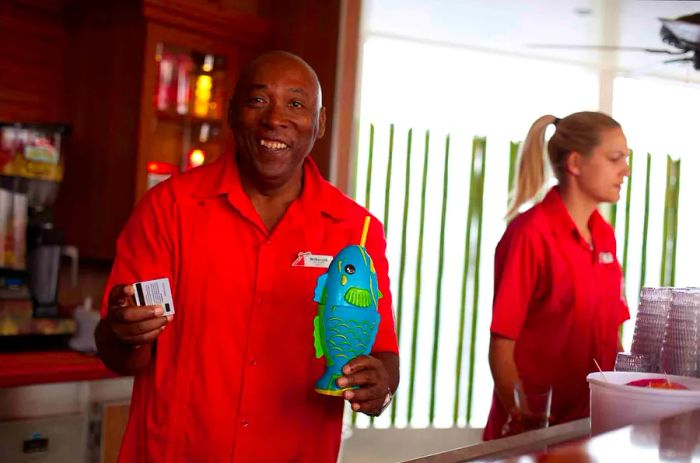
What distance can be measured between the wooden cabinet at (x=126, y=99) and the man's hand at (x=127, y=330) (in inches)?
71.3

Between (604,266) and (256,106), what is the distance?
1.13 metres

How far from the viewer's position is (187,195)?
1.67 m

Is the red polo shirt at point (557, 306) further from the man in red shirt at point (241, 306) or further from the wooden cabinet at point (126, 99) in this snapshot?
the wooden cabinet at point (126, 99)

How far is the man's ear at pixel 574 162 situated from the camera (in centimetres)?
232

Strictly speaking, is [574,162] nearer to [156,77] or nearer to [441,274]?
[156,77]

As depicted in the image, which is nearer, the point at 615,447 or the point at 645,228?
the point at 615,447

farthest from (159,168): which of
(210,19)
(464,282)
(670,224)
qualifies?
(670,224)

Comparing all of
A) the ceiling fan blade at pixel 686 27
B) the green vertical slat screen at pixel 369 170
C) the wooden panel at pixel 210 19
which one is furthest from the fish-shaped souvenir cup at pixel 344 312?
the green vertical slat screen at pixel 369 170

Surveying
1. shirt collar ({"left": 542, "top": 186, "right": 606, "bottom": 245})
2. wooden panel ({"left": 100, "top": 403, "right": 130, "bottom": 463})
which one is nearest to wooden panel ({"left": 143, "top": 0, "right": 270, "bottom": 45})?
wooden panel ({"left": 100, "top": 403, "right": 130, "bottom": 463})

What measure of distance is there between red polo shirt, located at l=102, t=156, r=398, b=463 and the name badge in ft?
0.04

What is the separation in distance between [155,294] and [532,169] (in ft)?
4.57

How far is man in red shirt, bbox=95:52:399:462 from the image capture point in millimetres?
1619

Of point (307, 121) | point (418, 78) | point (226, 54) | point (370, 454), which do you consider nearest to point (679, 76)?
point (418, 78)

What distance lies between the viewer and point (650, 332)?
1.76 m
